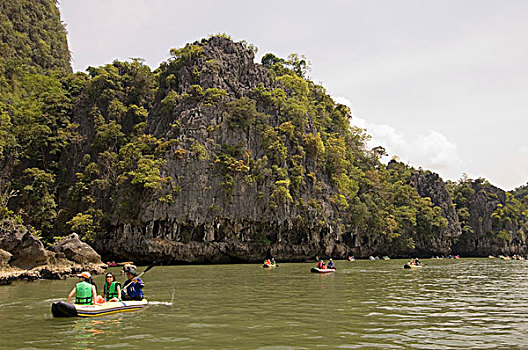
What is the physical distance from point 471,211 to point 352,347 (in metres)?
77.3

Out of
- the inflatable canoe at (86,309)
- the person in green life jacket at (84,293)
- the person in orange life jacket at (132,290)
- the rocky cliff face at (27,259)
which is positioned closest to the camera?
the inflatable canoe at (86,309)

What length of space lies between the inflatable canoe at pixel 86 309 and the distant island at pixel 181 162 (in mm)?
26740

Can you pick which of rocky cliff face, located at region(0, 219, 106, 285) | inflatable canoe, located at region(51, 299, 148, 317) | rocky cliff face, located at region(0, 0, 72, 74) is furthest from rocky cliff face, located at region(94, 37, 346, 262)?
inflatable canoe, located at region(51, 299, 148, 317)

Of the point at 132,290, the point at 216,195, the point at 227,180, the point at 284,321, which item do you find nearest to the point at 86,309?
the point at 132,290

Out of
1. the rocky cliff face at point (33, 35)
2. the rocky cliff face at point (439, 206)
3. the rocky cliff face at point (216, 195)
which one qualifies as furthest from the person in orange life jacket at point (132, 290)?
the rocky cliff face at point (439, 206)

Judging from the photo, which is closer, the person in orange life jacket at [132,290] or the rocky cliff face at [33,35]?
the person in orange life jacket at [132,290]

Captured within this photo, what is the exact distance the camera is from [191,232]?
4025cm

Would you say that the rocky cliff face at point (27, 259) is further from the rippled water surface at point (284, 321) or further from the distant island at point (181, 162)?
the distant island at point (181, 162)

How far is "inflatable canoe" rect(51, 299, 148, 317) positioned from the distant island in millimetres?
26740

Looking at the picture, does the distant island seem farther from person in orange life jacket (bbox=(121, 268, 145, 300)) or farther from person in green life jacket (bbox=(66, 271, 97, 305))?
person in green life jacket (bbox=(66, 271, 97, 305))

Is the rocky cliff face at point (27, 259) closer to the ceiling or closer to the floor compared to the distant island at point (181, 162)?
closer to the floor

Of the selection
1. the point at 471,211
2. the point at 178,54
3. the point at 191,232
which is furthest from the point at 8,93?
the point at 471,211

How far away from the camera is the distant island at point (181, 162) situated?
133 feet

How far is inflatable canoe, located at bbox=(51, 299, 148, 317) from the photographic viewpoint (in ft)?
37.5
